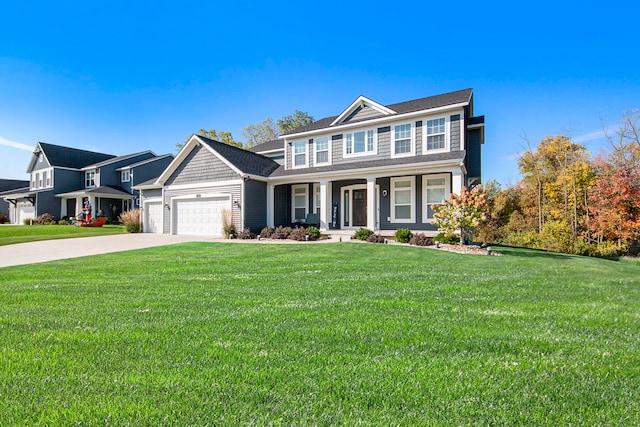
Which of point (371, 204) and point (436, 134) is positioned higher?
point (436, 134)

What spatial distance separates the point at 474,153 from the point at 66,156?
37.9m

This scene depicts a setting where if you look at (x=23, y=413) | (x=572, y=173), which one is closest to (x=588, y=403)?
(x=23, y=413)

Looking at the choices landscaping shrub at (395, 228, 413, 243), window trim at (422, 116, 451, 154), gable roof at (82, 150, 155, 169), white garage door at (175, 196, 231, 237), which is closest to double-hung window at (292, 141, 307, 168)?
white garage door at (175, 196, 231, 237)

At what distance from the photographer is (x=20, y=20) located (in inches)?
436

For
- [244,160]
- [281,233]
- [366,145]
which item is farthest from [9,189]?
[366,145]

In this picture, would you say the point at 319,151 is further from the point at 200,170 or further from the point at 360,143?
the point at 200,170

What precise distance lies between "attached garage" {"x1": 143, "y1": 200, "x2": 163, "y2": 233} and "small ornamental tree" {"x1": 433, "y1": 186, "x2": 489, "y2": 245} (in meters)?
16.6

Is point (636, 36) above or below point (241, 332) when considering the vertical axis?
above

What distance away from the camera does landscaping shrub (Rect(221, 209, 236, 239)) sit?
15391 millimetres

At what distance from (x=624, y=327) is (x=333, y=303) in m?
3.22

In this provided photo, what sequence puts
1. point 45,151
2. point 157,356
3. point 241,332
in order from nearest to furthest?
point 157,356, point 241,332, point 45,151

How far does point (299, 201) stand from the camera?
17844 millimetres

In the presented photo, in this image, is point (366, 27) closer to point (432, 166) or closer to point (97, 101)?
point (432, 166)

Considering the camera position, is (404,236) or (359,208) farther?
(359,208)
